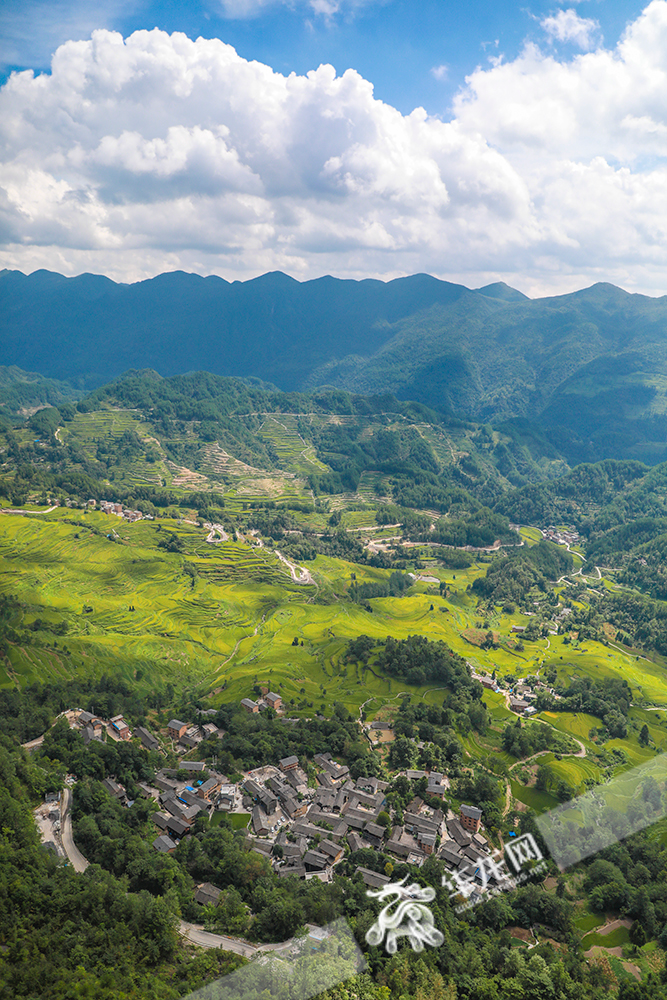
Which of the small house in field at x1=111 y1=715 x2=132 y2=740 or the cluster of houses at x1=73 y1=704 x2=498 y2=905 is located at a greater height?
the small house in field at x1=111 y1=715 x2=132 y2=740

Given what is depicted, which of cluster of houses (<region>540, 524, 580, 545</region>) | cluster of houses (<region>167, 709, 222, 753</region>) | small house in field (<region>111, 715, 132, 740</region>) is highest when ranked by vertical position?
small house in field (<region>111, 715, 132, 740</region>)

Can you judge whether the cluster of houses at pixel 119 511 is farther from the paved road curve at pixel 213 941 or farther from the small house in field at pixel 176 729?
the paved road curve at pixel 213 941

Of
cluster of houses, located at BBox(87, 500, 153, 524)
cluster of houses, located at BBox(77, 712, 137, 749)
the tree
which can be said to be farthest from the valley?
cluster of houses, located at BBox(77, 712, 137, 749)

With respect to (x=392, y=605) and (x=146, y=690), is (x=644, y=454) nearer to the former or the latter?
(x=392, y=605)

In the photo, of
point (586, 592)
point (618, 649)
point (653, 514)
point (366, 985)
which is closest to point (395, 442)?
point (653, 514)

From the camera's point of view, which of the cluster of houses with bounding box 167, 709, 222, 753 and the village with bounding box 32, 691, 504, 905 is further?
the cluster of houses with bounding box 167, 709, 222, 753

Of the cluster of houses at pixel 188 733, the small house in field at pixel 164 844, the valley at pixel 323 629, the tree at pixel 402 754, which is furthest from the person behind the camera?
the cluster of houses at pixel 188 733

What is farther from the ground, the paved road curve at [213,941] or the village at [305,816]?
the paved road curve at [213,941]

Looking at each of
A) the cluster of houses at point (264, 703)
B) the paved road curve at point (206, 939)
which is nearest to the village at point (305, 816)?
the paved road curve at point (206, 939)

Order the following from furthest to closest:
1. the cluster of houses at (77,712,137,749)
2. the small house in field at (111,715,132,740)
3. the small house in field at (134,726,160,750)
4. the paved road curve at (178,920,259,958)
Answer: the small house in field at (111,715,132,740)
the small house in field at (134,726,160,750)
the cluster of houses at (77,712,137,749)
the paved road curve at (178,920,259,958)

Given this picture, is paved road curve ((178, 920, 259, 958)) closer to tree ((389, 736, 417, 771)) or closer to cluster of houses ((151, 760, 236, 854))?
cluster of houses ((151, 760, 236, 854))

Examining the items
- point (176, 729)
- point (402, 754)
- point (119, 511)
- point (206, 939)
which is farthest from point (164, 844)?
point (119, 511)

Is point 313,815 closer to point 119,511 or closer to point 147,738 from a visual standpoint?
point 147,738

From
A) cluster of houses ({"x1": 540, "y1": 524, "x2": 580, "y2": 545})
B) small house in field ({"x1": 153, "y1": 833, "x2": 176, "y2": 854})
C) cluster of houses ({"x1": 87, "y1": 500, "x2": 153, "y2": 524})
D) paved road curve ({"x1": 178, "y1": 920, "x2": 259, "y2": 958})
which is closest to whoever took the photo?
paved road curve ({"x1": 178, "y1": 920, "x2": 259, "y2": 958})
